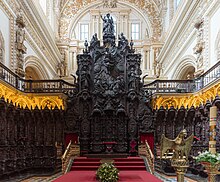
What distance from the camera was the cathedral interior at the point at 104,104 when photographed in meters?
15.0

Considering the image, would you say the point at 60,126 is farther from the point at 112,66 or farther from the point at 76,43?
the point at 76,43

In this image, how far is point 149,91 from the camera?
66.2ft

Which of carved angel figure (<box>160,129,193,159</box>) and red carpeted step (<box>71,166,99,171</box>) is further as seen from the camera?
red carpeted step (<box>71,166,99,171</box>)

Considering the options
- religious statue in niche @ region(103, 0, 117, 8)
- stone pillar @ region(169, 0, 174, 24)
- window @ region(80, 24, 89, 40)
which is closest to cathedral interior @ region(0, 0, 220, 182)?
stone pillar @ region(169, 0, 174, 24)

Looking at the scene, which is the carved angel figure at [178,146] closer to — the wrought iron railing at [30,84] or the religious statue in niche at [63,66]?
the wrought iron railing at [30,84]

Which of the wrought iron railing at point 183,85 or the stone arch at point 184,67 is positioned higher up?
the stone arch at point 184,67

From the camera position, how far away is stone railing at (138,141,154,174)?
48.0 ft

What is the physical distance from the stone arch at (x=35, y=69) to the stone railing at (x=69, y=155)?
5718mm

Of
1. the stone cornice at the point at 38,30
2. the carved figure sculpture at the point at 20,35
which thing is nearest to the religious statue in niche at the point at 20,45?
the carved figure sculpture at the point at 20,35

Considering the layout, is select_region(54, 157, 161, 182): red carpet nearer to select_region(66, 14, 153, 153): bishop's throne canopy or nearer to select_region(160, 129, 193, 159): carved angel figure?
select_region(66, 14, 153, 153): bishop's throne canopy

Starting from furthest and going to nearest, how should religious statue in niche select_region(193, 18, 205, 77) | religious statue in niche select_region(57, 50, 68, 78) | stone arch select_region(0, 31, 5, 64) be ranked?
religious statue in niche select_region(57, 50, 68, 78) < religious statue in niche select_region(193, 18, 205, 77) < stone arch select_region(0, 31, 5, 64)

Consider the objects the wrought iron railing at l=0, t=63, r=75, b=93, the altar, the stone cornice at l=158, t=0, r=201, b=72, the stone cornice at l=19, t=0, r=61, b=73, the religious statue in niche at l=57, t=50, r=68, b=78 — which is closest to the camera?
the wrought iron railing at l=0, t=63, r=75, b=93

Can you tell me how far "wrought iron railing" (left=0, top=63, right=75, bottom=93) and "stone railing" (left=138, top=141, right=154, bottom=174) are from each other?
17.1 ft

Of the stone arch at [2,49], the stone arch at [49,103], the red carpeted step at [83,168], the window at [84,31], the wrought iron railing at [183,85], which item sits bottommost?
the red carpeted step at [83,168]
